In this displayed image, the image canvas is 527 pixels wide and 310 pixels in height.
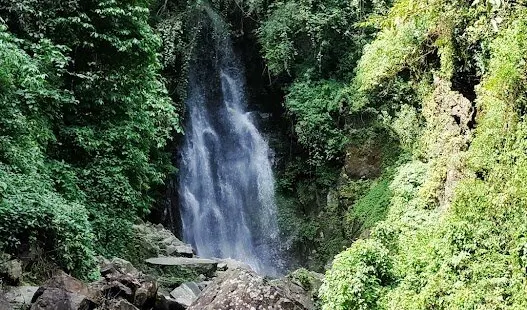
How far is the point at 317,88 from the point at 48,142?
8.47 m

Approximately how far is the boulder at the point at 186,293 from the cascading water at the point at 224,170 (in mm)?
5602

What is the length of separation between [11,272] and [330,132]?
10071mm

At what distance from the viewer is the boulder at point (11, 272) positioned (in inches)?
222

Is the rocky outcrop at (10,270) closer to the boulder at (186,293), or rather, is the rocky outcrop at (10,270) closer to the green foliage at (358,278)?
the boulder at (186,293)

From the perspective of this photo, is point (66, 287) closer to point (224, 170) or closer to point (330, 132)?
point (330, 132)

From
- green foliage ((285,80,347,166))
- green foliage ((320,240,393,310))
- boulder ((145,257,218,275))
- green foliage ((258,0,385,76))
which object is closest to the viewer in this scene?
green foliage ((320,240,393,310))

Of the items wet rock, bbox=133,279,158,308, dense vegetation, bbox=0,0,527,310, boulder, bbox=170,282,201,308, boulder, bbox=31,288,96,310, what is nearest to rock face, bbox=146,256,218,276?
dense vegetation, bbox=0,0,527,310

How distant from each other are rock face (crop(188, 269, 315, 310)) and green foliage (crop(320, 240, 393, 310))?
453mm

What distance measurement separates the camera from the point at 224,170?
52.9ft

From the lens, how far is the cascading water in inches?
590

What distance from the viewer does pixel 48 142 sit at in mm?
8828

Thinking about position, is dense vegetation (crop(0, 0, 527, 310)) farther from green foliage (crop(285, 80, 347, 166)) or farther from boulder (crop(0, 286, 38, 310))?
boulder (crop(0, 286, 38, 310))

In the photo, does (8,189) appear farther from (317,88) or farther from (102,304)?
(317,88)

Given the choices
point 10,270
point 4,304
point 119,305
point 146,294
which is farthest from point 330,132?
point 4,304
